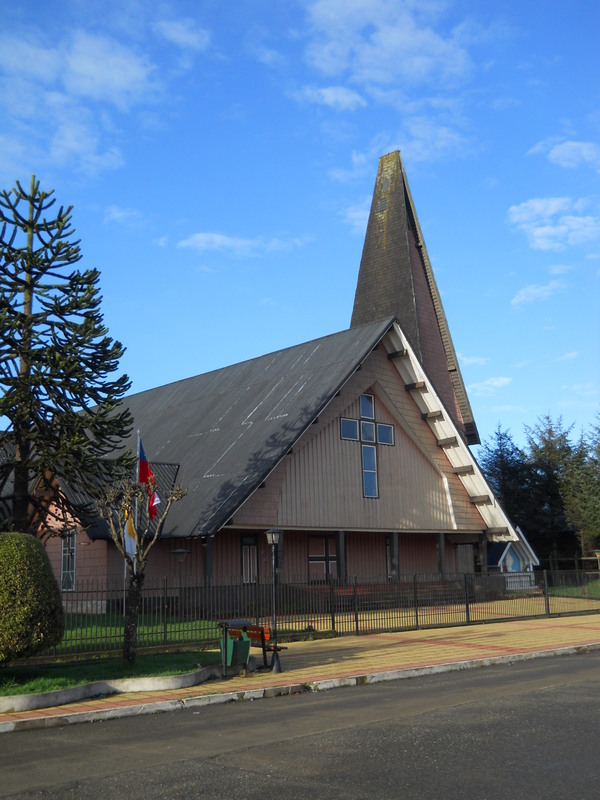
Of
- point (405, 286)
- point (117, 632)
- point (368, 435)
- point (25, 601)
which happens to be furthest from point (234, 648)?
point (405, 286)

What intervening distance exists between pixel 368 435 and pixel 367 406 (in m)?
1.17

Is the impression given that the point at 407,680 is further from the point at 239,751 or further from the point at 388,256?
the point at 388,256

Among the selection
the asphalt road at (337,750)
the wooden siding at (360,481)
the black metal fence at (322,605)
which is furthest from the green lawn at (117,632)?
the wooden siding at (360,481)

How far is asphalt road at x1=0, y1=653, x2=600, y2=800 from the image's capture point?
277 inches

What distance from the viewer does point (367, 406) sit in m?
32.8

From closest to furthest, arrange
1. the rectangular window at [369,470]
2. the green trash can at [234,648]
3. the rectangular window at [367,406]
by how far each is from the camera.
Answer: the green trash can at [234,648]
the rectangular window at [369,470]
the rectangular window at [367,406]

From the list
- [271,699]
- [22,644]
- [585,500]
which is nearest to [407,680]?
[271,699]

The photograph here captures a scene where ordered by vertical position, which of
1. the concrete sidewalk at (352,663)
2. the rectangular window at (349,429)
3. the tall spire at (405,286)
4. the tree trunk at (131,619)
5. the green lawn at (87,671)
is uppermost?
the tall spire at (405,286)

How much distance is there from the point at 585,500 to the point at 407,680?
34.1m

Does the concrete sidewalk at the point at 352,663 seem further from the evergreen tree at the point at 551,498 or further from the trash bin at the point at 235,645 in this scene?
the evergreen tree at the point at 551,498

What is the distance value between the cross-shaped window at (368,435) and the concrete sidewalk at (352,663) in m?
7.78

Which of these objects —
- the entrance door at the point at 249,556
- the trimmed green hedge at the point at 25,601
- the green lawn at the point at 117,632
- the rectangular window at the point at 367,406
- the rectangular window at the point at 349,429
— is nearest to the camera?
the trimmed green hedge at the point at 25,601

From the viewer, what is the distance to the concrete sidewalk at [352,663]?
11719 mm

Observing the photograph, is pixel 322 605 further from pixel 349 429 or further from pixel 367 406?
pixel 367 406
